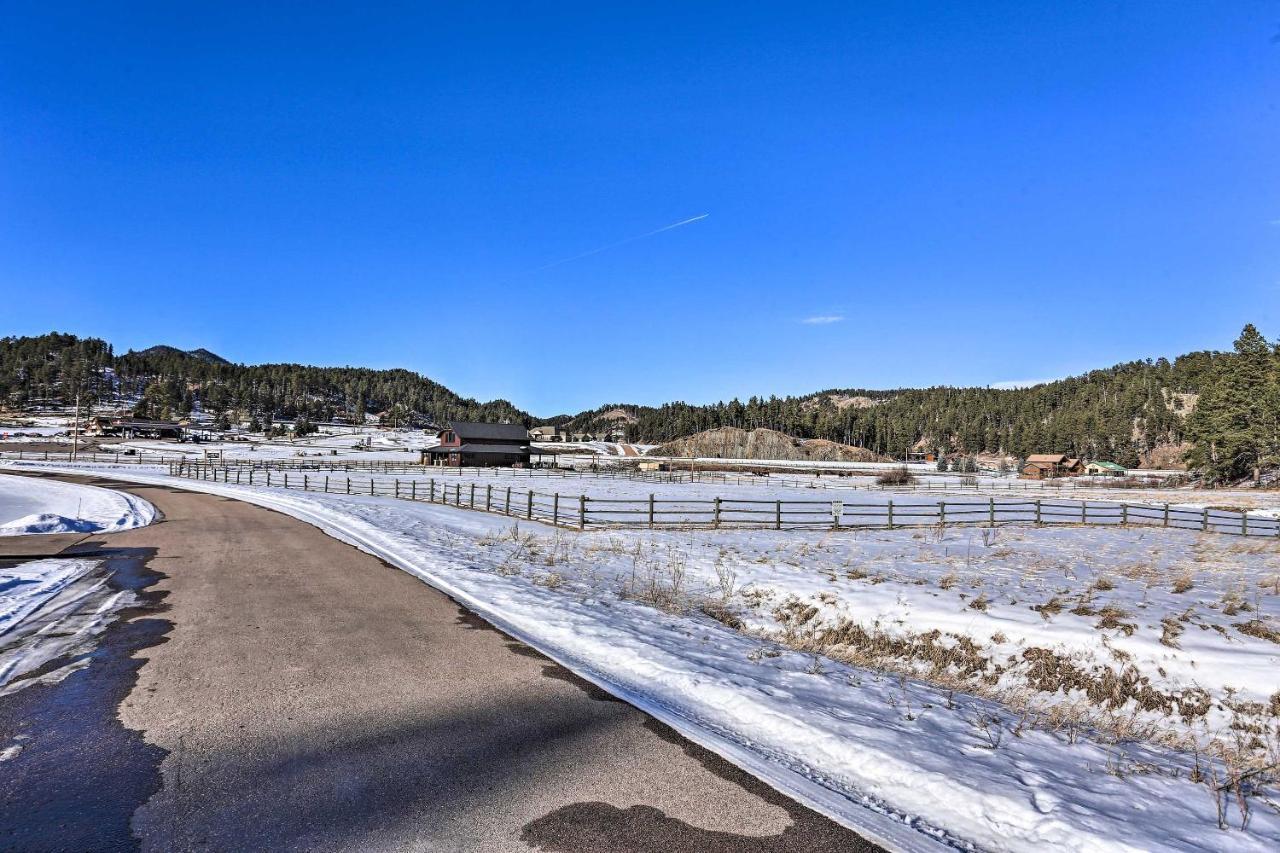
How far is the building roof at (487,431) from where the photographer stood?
8381 cm

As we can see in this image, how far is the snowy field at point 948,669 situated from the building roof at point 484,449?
65747 mm

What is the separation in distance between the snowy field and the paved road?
1.90 ft

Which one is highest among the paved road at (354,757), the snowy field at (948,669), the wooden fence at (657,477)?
the paved road at (354,757)

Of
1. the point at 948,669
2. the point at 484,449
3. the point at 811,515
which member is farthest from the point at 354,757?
the point at 484,449

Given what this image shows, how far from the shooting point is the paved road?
3.70 m

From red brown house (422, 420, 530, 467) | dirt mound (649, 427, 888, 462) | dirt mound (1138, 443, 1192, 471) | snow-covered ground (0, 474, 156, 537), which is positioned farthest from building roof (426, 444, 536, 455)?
dirt mound (1138, 443, 1192, 471)

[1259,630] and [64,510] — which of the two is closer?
[1259,630]

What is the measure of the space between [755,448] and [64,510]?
5207 inches

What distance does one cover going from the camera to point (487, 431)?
85.4 metres

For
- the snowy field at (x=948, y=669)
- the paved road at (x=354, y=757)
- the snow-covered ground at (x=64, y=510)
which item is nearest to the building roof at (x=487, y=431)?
the snow-covered ground at (x=64, y=510)

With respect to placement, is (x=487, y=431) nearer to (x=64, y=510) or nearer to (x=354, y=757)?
(x=64, y=510)

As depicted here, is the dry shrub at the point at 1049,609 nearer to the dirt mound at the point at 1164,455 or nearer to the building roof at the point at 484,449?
the building roof at the point at 484,449

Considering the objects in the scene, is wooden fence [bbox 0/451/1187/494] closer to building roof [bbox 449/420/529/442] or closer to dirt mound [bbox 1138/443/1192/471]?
building roof [bbox 449/420/529/442]

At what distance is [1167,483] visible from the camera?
229 feet
